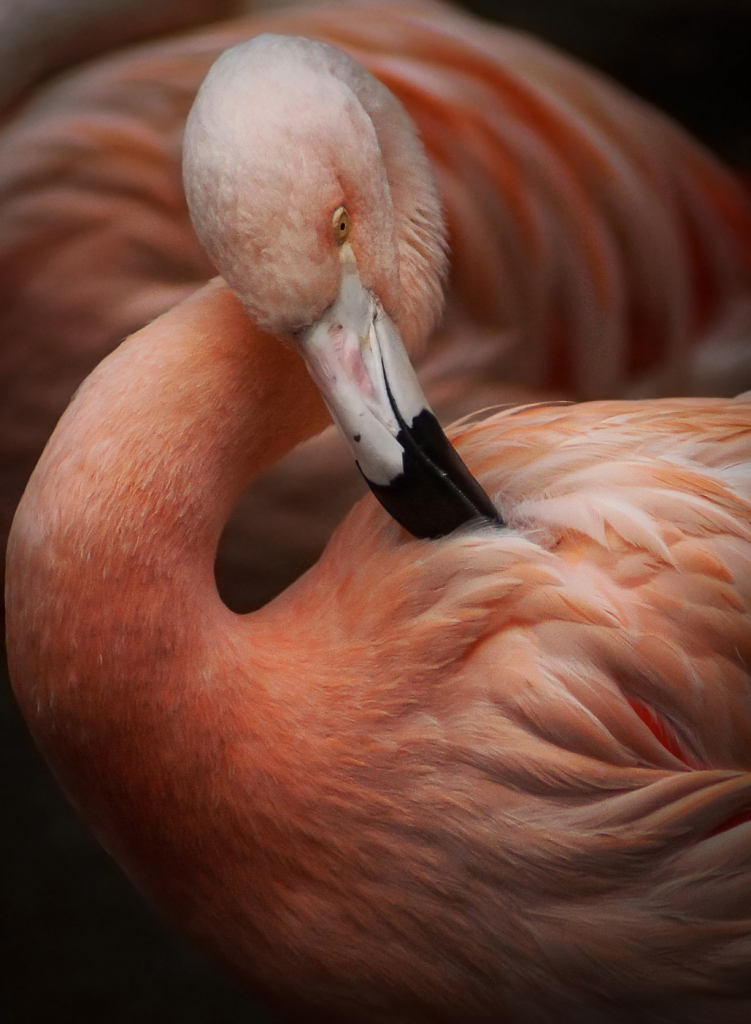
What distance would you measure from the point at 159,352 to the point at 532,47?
0.43 metres

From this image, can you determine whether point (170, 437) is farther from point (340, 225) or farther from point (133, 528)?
point (340, 225)

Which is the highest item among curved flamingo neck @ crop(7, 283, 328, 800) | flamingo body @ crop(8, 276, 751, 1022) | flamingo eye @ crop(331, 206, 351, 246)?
flamingo eye @ crop(331, 206, 351, 246)

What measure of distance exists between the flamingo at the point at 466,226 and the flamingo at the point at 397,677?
16 cm

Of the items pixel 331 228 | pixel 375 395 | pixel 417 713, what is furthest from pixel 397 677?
pixel 331 228

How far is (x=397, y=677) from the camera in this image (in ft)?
2.09

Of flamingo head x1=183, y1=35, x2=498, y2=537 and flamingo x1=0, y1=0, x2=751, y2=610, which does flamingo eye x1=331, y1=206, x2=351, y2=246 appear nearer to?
flamingo head x1=183, y1=35, x2=498, y2=537

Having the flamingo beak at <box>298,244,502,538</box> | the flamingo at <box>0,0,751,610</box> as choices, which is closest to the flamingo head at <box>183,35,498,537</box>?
the flamingo beak at <box>298,244,502,538</box>

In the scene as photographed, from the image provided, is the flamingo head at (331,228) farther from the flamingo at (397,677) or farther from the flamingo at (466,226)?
the flamingo at (466,226)

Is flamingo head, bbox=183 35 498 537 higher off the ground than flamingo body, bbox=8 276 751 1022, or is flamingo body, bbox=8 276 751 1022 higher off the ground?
flamingo head, bbox=183 35 498 537

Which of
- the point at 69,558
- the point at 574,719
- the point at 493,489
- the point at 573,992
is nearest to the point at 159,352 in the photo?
the point at 69,558

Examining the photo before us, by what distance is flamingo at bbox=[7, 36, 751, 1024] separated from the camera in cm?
60

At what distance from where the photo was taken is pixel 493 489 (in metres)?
0.69

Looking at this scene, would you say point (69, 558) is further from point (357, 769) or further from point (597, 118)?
point (597, 118)

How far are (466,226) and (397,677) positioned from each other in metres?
0.42
